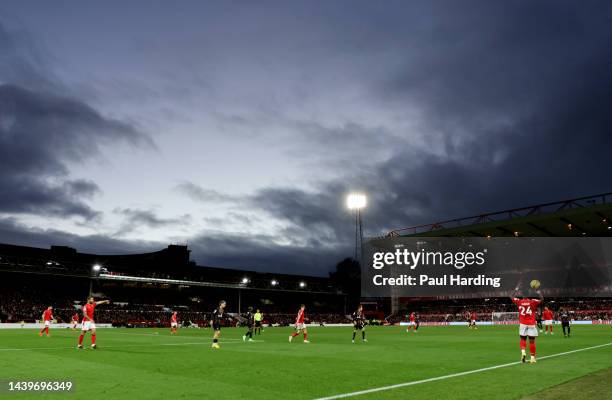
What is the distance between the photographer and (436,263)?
285 feet

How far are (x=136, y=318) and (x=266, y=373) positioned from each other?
58918mm

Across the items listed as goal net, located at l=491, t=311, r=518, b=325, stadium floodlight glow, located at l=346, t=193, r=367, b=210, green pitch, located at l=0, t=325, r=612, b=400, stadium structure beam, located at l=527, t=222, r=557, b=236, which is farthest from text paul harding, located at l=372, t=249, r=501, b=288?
green pitch, located at l=0, t=325, r=612, b=400

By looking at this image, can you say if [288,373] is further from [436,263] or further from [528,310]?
[436,263]

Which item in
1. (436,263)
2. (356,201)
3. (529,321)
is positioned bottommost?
(529,321)

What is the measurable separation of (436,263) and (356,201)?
98.8 feet

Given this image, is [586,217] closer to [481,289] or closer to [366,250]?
[481,289]

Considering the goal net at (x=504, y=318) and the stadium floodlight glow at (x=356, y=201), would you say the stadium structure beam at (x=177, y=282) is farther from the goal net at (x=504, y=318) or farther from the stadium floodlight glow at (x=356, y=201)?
the goal net at (x=504, y=318)

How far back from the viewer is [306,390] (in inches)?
424

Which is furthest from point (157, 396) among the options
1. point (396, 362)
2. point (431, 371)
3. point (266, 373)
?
point (396, 362)

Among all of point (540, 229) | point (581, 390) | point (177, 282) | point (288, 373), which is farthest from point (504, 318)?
point (581, 390)

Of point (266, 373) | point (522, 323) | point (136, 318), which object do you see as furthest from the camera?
point (136, 318)

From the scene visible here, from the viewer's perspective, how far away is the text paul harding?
84.6 metres

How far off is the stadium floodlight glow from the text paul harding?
24.9m

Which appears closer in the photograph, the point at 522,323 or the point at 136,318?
the point at 522,323
